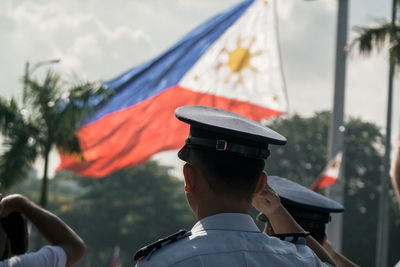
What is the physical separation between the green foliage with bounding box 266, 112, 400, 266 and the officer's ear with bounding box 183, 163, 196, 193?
41.2 metres

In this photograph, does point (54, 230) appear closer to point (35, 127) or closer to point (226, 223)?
point (226, 223)

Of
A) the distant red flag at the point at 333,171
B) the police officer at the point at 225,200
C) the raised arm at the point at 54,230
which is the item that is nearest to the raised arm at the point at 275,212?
the police officer at the point at 225,200

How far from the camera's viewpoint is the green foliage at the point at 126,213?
50.3 meters

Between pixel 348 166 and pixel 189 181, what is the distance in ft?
148

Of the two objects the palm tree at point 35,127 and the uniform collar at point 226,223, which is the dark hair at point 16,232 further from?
the palm tree at point 35,127

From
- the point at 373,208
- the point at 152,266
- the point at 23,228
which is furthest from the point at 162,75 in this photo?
the point at 373,208

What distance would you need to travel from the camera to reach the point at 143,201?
51625mm

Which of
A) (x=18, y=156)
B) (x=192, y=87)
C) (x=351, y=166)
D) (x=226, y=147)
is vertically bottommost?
(x=351, y=166)

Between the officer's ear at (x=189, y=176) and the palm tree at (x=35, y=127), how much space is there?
12277 millimetres

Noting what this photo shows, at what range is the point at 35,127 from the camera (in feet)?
52.9

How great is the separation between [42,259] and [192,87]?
5.84 meters

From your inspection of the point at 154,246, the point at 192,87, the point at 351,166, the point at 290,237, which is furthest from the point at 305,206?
the point at 351,166

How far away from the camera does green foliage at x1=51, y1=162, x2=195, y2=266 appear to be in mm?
50281

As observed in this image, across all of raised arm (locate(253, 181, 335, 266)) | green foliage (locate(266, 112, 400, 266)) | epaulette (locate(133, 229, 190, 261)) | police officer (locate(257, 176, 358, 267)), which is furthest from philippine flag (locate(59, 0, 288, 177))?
green foliage (locate(266, 112, 400, 266))
